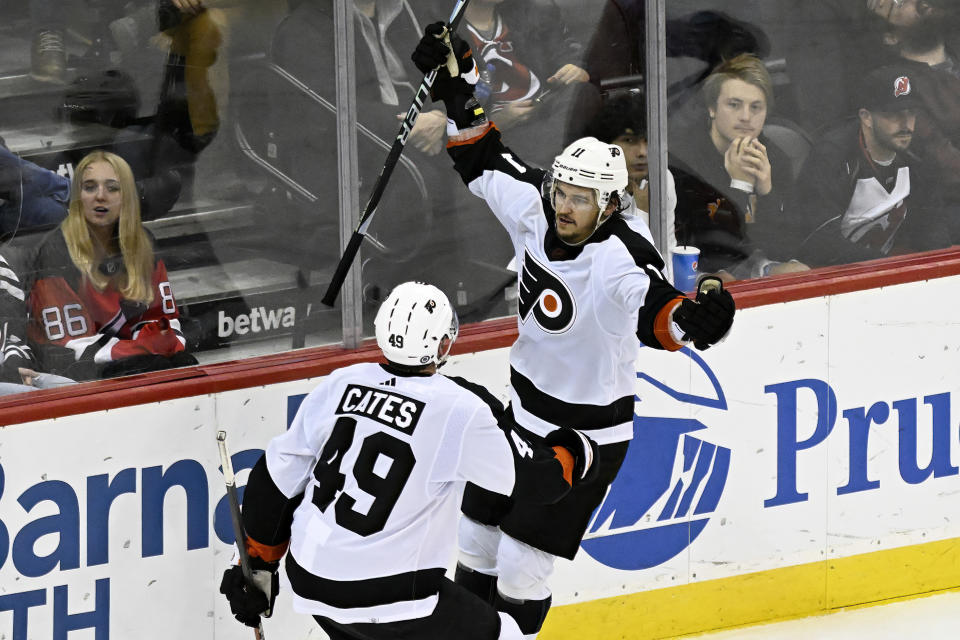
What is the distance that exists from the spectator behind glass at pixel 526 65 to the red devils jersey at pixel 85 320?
100 centimetres

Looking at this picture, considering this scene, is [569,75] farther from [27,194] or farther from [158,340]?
[27,194]

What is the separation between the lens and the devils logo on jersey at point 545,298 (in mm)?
3852

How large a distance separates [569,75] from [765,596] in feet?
5.13

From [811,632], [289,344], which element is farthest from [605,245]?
[811,632]

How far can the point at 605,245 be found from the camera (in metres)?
3.79

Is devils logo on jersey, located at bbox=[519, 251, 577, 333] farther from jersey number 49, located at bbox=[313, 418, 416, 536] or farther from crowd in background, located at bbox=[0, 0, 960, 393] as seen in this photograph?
jersey number 49, located at bbox=[313, 418, 416, 536]

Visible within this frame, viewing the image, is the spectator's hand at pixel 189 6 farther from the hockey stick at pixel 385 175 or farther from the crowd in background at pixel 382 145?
the hockey stick at pixel 385 175

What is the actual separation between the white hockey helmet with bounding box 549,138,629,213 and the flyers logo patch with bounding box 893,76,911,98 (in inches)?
55.0

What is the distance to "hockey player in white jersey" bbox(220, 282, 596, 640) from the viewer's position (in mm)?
3115

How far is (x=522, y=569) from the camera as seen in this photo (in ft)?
13.0

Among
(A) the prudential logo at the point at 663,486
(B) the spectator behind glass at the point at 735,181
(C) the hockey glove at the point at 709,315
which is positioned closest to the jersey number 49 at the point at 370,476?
(C) the hockey glove at the point at 709,315

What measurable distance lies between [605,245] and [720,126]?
0.96 metres

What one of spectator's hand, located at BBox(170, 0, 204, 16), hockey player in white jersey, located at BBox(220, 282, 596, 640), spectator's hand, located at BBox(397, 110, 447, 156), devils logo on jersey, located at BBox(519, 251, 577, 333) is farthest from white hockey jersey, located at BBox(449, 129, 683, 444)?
spectator's hand, located at BBox(170, 0, 204, 16)

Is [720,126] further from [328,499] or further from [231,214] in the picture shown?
[328,499]
